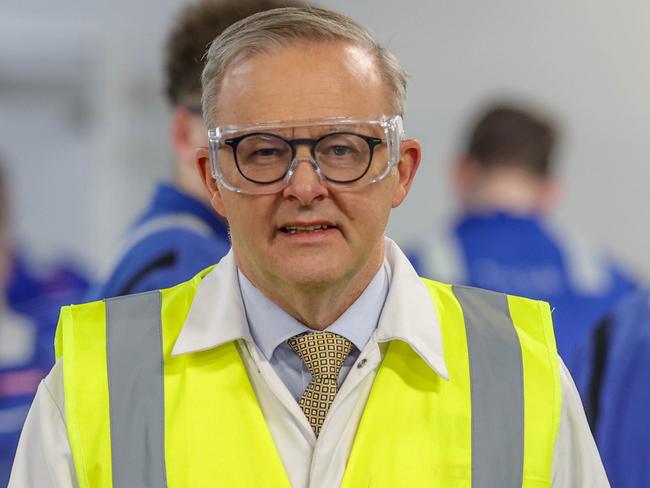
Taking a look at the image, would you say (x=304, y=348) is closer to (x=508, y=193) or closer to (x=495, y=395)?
(x=495, y=395)

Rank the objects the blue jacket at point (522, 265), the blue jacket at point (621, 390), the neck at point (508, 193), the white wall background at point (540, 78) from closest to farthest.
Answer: the blue jacket at point (621, 390)
the blue jacket at point (522, 265)
the neck at point (508, 193)
the white wall background at point (540, 78)

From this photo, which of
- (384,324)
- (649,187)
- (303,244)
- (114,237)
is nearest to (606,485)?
(384,324)

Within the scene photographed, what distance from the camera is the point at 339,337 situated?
60.4 inches

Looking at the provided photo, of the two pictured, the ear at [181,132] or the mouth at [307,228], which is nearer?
the mouth at [307,228]

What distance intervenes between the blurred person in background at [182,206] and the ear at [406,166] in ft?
1.86

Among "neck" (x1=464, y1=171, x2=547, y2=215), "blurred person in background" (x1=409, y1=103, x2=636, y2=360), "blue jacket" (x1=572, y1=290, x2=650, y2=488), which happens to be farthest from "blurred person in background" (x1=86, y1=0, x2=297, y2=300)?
"neck" (x1=464, y1=171, x2=547, y2=215)

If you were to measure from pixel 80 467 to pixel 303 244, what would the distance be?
38cm

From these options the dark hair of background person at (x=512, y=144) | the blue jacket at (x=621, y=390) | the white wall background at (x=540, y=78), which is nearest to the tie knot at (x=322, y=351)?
the blue jacket at (x=621, y=390)

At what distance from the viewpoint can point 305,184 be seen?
4.54 feet

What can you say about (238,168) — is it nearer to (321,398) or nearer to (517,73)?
(321,398)

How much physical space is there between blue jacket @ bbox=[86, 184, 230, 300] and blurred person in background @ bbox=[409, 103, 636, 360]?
136cm

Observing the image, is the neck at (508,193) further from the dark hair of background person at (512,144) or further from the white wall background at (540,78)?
the white wall background at (540,78)

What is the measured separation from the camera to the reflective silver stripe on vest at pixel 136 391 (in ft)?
4.76

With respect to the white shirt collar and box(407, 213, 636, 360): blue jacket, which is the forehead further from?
box(407, 213, 636, 360): blue jacket
